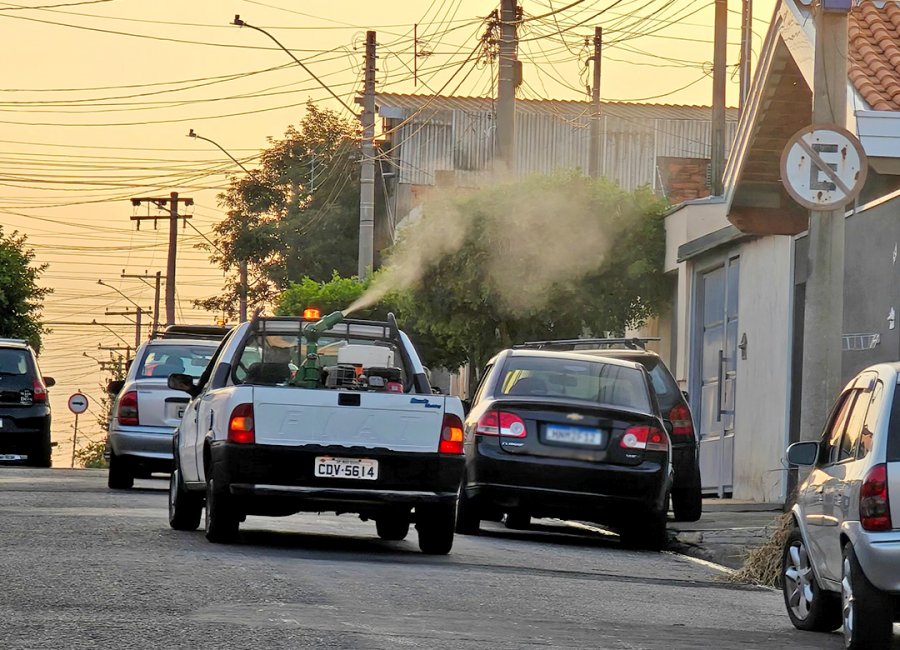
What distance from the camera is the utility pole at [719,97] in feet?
105

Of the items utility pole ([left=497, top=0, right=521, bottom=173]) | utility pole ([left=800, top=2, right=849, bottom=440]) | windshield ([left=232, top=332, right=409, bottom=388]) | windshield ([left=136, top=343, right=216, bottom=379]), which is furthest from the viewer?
utility pole ([left=497, top=0, right=521, bottom=173])

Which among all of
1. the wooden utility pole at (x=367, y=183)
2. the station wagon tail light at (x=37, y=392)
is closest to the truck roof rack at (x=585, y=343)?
the station wagon tail light at (x=37, y=392)

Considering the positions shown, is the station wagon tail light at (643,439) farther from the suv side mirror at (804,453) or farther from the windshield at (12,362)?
the windshield at (12,362)

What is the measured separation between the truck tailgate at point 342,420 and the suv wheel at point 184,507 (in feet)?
5.08

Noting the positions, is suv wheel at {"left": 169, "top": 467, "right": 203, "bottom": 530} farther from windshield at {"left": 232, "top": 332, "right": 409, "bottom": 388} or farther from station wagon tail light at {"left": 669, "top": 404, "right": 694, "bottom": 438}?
station wagon tail light at {"left": 669, "top": 404, "right": 694, "bottom": 438}

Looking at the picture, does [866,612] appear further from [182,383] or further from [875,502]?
[182,383]

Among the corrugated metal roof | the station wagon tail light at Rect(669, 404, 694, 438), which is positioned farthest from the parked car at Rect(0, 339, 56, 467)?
the corrugated metal roof

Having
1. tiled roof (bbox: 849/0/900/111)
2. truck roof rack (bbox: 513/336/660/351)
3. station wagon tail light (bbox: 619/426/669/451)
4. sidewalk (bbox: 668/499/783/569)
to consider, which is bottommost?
sidewalk (bbox: 668/499/783/569)

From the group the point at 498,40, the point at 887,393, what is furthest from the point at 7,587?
the point at 498,40

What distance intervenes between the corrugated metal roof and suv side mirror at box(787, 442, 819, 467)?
51253 millimetres

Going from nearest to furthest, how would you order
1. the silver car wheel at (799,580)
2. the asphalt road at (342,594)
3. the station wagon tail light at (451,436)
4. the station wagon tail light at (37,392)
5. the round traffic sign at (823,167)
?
the asphalt road at (342,594)
the silver car wheel at (799,580)
the station wagon tail light at (451,436)
the round traffic sign at (823,167)
the station wagon tail light at (37,392)

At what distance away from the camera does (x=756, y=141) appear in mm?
21234

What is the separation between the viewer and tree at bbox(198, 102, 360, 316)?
64500mm

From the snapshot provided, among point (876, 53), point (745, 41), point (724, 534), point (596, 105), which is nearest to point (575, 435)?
point (724, 534)
